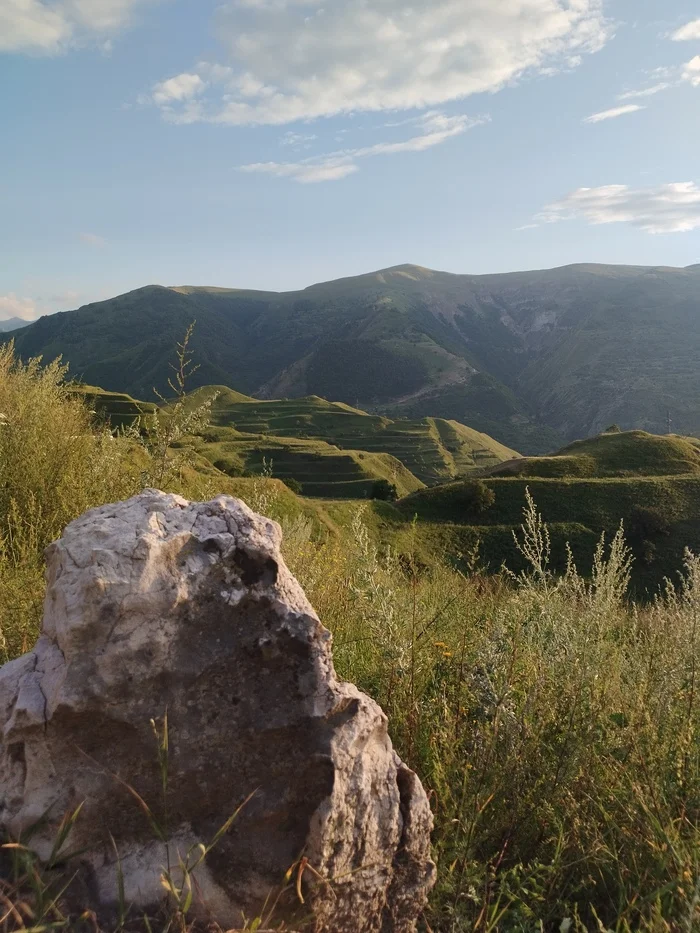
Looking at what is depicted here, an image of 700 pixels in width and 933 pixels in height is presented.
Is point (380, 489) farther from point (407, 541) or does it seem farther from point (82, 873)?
point (82, 873)

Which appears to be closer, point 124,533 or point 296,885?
point 296,885

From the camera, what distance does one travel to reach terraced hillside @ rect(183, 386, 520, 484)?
124875 millimetres

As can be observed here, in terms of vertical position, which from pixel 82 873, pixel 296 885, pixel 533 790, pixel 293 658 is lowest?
pixel 533 790

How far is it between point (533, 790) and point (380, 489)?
65706 millimetres

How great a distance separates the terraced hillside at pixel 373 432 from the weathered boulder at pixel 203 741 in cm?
11412

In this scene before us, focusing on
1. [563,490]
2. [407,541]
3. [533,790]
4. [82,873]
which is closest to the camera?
[82,873]

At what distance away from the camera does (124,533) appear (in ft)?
7.80

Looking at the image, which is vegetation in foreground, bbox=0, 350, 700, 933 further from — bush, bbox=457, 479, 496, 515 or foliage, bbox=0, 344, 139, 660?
bush, bbox=457, 479, 496, 515

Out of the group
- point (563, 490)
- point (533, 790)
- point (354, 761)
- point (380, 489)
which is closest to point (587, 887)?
point (533, 790)

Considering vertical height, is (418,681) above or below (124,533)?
below

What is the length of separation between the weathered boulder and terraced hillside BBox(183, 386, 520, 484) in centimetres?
11412

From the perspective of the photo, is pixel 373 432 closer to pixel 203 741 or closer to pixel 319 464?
pixel 319 464

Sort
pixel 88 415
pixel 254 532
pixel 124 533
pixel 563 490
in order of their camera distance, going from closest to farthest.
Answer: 1. pixel 124 533
2. pixel 254 532
3. pixel 88 415
4. pixel 563 490

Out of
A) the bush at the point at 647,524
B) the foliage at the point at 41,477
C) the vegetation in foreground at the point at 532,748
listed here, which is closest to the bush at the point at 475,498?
the bush at the point at 647,524
